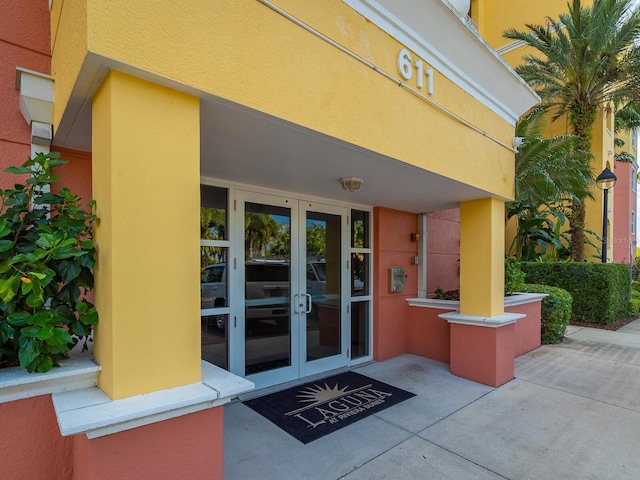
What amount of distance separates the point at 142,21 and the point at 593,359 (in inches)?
324

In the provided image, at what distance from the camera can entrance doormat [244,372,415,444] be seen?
12.3ft

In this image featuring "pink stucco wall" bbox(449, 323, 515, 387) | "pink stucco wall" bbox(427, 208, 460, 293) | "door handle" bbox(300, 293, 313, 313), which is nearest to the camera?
"pink stucco wall" bbox(449, 323, 515, 387)

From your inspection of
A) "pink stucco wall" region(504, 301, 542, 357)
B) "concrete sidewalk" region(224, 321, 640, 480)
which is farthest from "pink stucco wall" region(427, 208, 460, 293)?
"concrete sidewalk" region(224, 321, 640, 480)

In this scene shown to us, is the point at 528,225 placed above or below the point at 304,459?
above

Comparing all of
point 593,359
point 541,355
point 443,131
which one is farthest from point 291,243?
point 593,359

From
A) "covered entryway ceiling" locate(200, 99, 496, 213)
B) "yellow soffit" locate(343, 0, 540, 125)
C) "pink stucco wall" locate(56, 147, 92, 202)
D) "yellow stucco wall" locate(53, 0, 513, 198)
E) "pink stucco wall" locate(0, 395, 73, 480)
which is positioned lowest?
"pink stucco wall" locate(0, 395, 73, 480)

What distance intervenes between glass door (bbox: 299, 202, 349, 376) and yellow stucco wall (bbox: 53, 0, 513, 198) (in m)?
2.20

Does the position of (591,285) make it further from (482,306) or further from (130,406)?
(130,406)

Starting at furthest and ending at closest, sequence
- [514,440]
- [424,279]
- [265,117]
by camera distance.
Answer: [424,279] → [514,440] → [265,117]

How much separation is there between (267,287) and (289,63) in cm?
313

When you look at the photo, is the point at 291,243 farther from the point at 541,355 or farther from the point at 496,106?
the point at 541,355

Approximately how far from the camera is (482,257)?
16.4ft

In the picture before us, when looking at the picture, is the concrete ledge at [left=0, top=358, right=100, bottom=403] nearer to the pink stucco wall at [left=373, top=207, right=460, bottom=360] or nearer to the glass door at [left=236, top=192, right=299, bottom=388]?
the glass door at [left=236, top=192, right=299, bottom=388]

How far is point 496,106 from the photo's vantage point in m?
4.76
